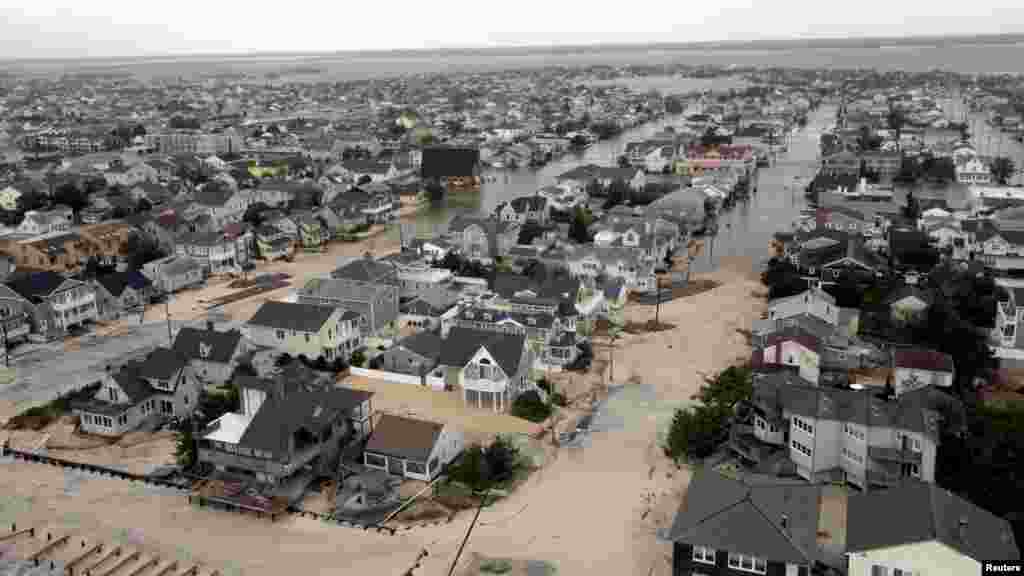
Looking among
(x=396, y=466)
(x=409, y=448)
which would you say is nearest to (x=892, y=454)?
(x=409, y=448)

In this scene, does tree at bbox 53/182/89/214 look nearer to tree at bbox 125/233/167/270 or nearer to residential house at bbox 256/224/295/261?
tree at bbox 125/233/167/270

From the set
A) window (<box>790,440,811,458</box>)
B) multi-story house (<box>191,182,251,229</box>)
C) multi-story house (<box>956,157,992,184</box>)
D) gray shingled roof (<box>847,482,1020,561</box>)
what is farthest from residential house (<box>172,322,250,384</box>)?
multi-story house (<box>956,157,992,184</box>)

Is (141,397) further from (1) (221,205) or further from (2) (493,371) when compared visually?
(1) (221,205)

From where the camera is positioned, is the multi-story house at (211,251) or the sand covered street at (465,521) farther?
the multi-story house at (211,251)

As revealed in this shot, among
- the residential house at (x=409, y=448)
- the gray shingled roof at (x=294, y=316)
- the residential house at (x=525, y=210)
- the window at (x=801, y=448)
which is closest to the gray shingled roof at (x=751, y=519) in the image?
the window at (x=801, y=448)

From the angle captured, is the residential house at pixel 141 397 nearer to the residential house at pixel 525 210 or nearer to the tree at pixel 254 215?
the tree at pixel 254 215

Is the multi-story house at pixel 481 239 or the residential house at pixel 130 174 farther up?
the residential house at pixel 130 174
